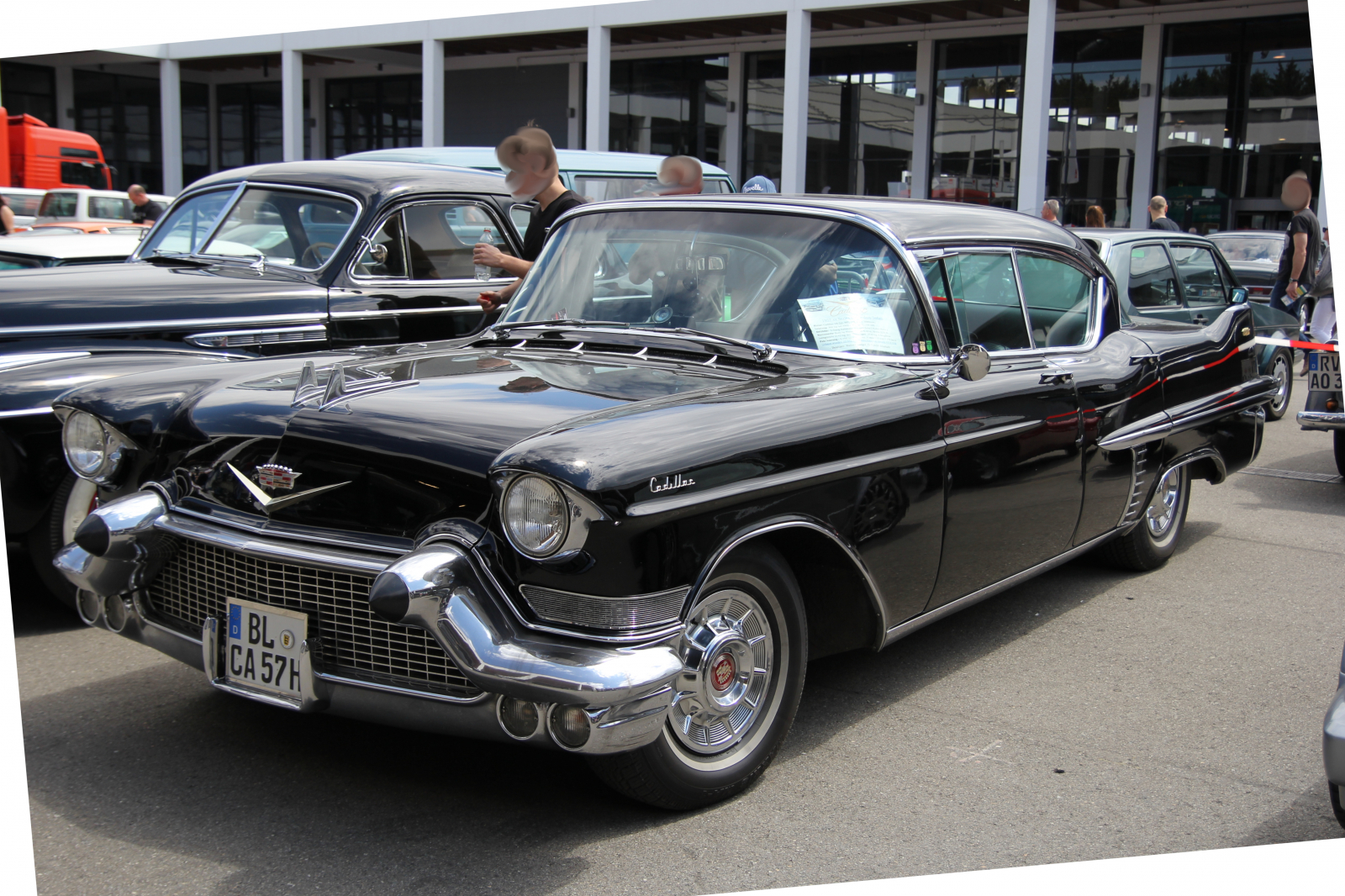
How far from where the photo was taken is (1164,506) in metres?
5.61

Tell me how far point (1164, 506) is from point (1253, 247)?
1026 centimetres

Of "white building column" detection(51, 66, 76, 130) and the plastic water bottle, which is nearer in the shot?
the plastic water bottle

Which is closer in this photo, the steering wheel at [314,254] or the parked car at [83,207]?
the steering wheel at [314,254]

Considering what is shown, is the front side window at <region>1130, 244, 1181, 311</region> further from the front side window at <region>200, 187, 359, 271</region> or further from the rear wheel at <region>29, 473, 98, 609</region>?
the rear wheel at <region>29, 473, 98, 609</region>

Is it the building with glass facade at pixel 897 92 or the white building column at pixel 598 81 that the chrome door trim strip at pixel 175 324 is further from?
the white building column at pixel 598 81

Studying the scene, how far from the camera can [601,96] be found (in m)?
21.1

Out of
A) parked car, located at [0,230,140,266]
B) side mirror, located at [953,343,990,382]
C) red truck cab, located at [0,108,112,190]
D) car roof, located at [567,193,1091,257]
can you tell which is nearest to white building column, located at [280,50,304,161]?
red truck cab, located at [0,108,112,190]

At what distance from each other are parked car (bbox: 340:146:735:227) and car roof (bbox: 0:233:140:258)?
207 centimetres

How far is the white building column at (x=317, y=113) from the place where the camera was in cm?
3294

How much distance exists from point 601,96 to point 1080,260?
56.6ft

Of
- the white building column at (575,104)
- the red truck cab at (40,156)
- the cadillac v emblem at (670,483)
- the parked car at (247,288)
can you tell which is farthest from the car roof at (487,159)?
the white building column at (575,104)

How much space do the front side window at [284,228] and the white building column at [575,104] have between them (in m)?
22.3

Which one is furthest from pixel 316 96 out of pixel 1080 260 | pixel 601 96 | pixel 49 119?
pixel 1080 260

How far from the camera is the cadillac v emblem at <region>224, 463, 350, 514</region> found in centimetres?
303
